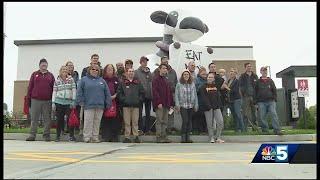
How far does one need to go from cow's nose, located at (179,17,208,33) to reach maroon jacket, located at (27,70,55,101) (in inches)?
156

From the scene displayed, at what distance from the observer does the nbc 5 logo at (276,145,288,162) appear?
20.6ft

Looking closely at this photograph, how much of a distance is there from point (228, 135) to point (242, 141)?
483 mm

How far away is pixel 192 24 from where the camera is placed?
12.9 meters

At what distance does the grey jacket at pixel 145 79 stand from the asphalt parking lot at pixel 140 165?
3021 millimetres

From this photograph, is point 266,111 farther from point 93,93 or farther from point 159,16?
point 93,93

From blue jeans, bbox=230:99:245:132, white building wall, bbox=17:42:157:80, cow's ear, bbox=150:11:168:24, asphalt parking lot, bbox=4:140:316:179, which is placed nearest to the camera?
asphalt parking lot, bbox=4:140:316:179

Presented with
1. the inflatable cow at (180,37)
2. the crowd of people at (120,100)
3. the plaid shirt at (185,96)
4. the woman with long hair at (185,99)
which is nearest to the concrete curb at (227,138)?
the crowd of people at (120,100)

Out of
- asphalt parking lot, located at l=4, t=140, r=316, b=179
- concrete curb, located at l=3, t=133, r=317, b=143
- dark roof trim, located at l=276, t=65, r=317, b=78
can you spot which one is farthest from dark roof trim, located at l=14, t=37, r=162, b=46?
asphalt parking lot, located at l=4, t=140, r=316, b=179

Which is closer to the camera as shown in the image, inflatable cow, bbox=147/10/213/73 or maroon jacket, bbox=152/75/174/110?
maroon jacket, bbox=152/75/174/110

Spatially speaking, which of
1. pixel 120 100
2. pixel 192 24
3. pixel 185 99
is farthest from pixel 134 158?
pixel 192 24

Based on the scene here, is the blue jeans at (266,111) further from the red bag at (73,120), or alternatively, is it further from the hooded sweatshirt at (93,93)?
the red bag at (73,120)

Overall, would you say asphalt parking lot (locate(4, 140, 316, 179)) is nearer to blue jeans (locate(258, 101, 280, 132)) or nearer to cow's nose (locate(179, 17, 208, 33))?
blue jeans (locate(258, 101, 280, 132))

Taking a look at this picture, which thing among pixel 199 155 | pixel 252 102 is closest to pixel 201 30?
pixel 252 102

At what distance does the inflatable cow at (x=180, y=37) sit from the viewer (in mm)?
12586
